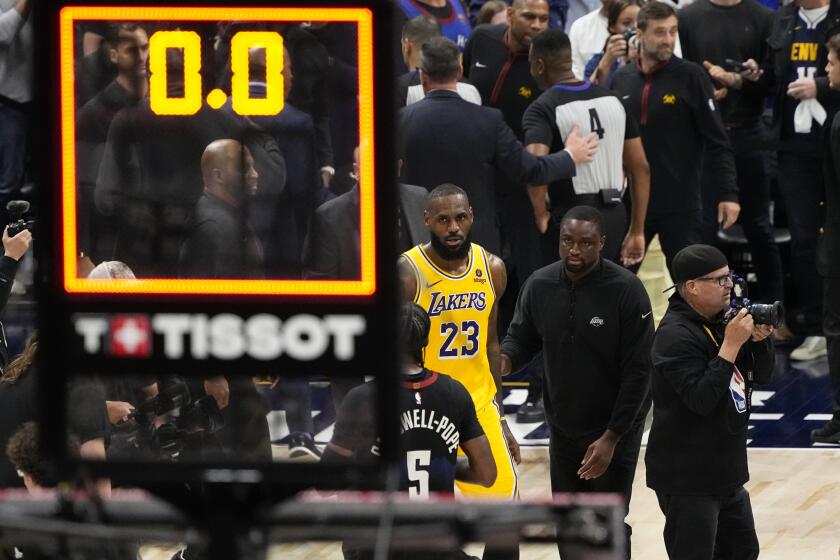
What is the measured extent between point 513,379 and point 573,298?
4.04 metres

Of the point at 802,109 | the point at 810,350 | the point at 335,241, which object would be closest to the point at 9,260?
the point at 335,241

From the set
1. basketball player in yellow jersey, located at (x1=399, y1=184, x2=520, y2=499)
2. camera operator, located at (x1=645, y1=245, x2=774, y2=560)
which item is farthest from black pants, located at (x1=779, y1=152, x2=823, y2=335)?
camera operator, located at (x1=645, y1=245, x2=774, y2=560)

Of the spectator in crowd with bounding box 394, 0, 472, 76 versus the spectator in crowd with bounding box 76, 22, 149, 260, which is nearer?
the spectator in crowd with bounding box 76, 22, 149, 260

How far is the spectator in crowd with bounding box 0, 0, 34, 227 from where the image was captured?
11.3 metres

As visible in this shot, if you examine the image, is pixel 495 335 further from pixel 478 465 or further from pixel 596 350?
pixel 478 465

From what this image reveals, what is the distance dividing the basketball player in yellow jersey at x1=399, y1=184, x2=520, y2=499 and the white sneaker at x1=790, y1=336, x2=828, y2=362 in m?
4.49

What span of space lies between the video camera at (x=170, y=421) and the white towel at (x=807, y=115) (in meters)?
7.98

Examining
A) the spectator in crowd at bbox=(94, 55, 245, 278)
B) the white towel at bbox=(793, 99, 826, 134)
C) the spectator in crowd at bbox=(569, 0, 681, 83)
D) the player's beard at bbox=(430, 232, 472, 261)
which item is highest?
the spectator in crowd at bbox=(569, 0, 681, 83)

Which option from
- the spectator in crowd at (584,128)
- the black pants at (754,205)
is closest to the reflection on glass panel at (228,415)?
the spectator in crowd at (584,128)

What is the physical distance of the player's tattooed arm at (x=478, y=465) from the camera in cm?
620

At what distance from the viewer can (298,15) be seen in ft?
9.25

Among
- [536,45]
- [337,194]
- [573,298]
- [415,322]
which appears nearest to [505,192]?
[536,45]

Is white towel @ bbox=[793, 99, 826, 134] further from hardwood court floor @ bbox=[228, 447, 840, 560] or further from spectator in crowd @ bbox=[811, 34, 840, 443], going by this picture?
hardwood court floor @ bbox=[228, 447, 840, 560]

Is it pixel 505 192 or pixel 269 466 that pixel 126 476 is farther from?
pixel 505 192
